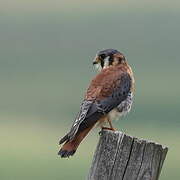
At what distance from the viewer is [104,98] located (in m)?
9.92

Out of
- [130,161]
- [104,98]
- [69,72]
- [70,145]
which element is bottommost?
[130,161]

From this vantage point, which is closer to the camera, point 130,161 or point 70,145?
point 130,161

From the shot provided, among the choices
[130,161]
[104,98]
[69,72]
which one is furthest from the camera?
[69,72]

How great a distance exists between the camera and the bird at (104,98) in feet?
29.8

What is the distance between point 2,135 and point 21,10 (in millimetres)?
31032

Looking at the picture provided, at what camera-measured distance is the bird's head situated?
11023 millimetres

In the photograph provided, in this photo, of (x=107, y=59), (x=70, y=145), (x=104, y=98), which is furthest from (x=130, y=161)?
(x=107, y=59)

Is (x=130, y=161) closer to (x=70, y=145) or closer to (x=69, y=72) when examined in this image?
(x=70, y=145)

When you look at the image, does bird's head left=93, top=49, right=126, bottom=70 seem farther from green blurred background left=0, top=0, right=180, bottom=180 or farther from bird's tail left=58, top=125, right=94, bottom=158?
green blurred background left=0, top=0, right=180, bottom=180

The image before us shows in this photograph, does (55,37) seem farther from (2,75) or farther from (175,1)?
(2,75)

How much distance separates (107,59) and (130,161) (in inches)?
140

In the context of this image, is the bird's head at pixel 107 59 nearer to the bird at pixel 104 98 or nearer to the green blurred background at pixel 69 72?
the bird at pixel 104 98

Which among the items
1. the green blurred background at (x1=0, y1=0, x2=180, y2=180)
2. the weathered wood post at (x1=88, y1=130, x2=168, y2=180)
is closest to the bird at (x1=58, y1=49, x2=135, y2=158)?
the weathered wood post at (x1=88, y1=130, x2=168, y2=180)

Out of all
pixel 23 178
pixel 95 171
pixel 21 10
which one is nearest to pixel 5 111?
pixel 23 178
